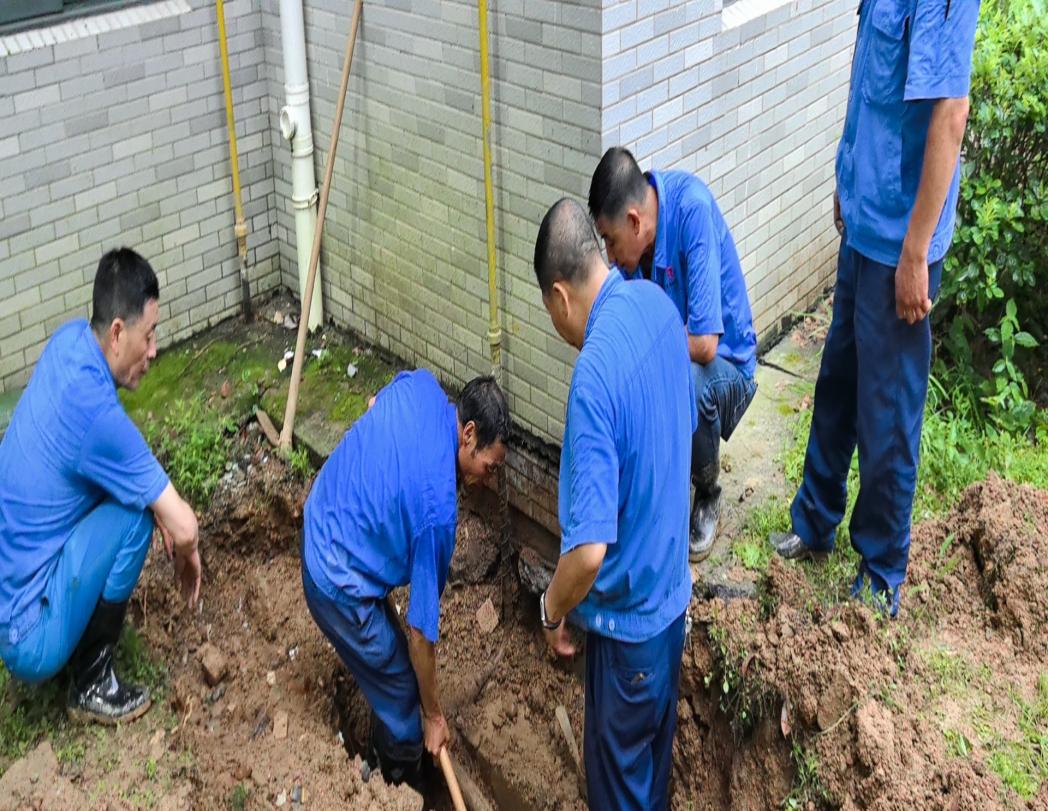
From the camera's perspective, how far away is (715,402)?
14.9 feet

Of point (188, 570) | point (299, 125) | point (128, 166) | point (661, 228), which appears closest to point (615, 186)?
point (661, 228)

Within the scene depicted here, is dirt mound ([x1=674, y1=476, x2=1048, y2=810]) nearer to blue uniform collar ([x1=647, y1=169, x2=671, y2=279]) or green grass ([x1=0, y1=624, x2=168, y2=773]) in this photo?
blue uniform collar ([x1=647, y1=169, x2=671, y2=279])

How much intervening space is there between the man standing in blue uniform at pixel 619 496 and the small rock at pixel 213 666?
5.23 feet

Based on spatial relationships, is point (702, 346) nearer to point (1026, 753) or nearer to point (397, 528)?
point (397, 528)

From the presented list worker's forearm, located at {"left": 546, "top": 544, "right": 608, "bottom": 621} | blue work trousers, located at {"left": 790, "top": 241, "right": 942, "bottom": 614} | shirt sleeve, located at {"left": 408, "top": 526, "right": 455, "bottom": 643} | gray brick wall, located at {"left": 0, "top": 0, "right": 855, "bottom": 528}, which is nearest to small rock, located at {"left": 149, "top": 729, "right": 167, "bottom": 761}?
shirt sleeve, located at {"left": 408, "top": 526, "right": 455, "bottom": 643}

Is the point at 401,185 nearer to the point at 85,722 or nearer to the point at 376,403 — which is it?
the point at 376,403

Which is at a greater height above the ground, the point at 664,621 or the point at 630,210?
the point at 630,210

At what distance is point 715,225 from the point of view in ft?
14.1

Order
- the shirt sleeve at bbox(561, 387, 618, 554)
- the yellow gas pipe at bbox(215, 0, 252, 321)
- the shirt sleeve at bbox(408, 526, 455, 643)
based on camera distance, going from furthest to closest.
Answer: the yellow gas pipe at bbox(215, 0, 252, 321) < the shirt sleeve at bbox(408, 526, 455, 643) < the shirt sleeve at bbox(561, 387, 618, 554)

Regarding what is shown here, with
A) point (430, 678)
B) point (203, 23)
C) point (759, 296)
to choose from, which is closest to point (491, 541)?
point (430, 678)

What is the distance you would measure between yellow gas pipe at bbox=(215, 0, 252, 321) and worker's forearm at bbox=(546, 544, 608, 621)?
132 inches

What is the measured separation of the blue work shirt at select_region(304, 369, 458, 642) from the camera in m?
3.82

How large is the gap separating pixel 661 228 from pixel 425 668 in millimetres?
1846

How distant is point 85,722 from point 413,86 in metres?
3.01
